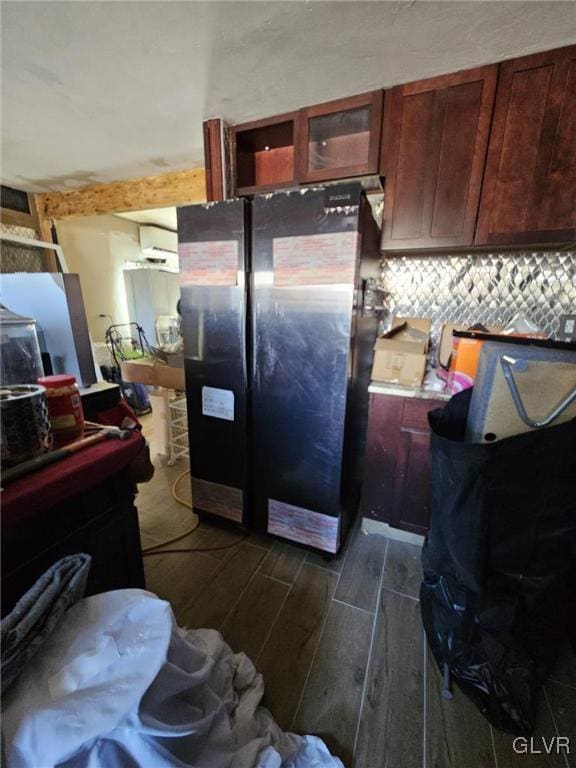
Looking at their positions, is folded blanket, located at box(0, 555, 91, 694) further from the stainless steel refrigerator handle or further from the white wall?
the white wall

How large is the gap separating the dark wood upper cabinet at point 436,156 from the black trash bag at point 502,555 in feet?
3.29

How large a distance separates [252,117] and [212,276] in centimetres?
102

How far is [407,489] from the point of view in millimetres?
1610

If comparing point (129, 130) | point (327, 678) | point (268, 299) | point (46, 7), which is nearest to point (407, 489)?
point (327, 678)

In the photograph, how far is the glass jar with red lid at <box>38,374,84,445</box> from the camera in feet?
2.54

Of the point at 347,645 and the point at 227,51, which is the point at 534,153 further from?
the point at 347,645

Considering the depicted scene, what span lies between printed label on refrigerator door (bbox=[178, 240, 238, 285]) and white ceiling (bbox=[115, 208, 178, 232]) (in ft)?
11.1

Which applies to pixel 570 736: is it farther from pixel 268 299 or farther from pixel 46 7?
pixel 46 7

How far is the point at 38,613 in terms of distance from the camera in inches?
22.9

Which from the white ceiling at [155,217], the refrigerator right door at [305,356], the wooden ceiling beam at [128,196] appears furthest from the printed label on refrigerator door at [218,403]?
the white ceiling at [155,217]

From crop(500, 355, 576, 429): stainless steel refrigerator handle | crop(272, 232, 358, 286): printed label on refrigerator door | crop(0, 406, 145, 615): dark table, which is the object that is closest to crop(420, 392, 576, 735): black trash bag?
crop(500, 355, 576, 429): stainless steel refrigerator handle

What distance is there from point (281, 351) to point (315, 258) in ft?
1.39

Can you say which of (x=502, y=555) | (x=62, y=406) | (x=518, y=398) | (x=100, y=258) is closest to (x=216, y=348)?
(x=62, y=406)

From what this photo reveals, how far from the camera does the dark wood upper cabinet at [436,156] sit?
140 centimetres
